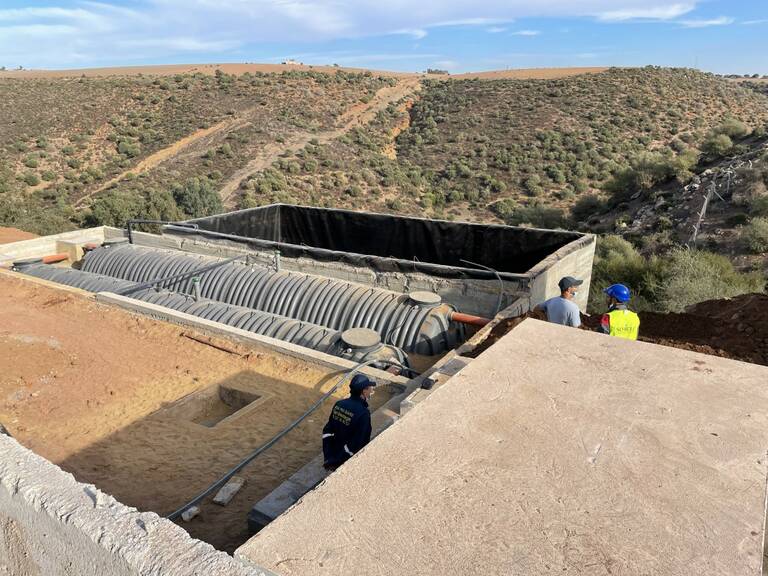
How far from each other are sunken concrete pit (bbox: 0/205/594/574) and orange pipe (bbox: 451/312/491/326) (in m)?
0.27

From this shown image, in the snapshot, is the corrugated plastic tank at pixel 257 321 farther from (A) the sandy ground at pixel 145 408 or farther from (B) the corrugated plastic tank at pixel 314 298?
(A) the sandy ground at pixel 145 408

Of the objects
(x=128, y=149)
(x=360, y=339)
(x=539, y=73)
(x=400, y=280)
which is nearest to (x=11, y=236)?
(x=400, y=280)

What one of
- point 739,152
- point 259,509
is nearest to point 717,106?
point 739,152

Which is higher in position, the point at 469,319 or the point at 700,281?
the point at 469,319

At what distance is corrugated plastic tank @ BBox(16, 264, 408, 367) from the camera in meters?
9.73

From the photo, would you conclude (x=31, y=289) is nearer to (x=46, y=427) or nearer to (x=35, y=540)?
(x=46, y=427)

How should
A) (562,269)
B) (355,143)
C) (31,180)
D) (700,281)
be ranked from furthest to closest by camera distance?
(355,143), (31,180), (700,281), (562,269)

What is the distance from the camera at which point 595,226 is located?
90.8 feet

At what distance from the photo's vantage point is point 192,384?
925cm

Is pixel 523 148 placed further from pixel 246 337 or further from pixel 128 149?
pixel 246 337

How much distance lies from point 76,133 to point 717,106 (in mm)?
56076

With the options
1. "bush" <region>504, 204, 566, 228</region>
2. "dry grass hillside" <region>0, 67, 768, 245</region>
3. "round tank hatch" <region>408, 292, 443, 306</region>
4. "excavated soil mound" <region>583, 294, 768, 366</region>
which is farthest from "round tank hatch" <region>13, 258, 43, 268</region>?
"bush" <region>504, 204, 566, 228</region>

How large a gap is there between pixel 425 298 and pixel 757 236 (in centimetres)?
1227

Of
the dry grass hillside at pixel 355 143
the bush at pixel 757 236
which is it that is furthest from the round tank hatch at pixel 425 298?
the dry grass hillside at pixel 355 143
